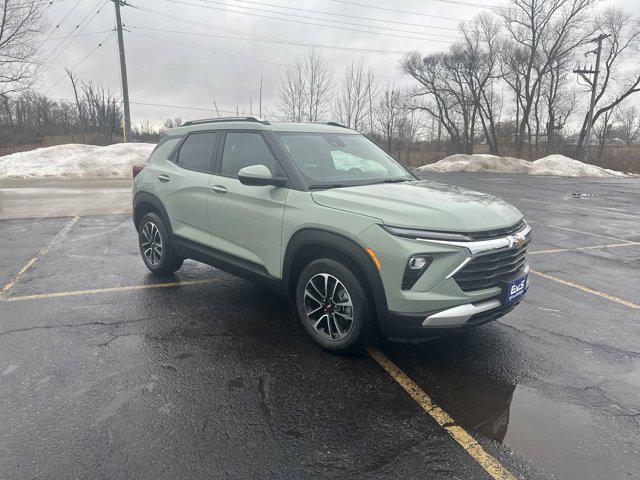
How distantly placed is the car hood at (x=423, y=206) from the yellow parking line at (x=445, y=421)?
45.4 inches

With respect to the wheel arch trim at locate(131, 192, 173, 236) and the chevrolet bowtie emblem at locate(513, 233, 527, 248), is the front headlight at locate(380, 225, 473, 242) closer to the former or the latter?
the chevrolet bowtie emblem at locate(513, 233, 527, 248)

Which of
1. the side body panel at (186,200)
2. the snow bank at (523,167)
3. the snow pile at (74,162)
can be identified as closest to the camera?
the side body panel at (186,200)

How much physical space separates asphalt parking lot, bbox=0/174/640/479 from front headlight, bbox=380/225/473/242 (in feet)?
3.54

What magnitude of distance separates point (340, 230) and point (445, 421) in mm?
1482

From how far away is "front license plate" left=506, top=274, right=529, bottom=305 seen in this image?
3369 millimetres

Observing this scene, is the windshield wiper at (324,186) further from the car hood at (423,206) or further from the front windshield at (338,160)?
the car hood at (423,206)

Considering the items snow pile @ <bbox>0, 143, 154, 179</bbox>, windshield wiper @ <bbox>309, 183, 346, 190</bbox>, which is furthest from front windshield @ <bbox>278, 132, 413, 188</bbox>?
snow pile @ <bbox>0, 143, 154, 179</bbox>

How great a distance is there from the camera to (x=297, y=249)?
144 inches

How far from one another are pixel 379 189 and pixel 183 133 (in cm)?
274

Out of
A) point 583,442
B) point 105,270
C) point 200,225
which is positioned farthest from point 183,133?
point 583,442

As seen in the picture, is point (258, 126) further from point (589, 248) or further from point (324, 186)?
point (589, 248)

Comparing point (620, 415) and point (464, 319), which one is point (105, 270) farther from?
point (620, 415)

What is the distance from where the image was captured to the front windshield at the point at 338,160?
3.98m

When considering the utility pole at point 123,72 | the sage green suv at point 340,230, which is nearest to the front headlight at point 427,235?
the sage green suv at point 340,230
